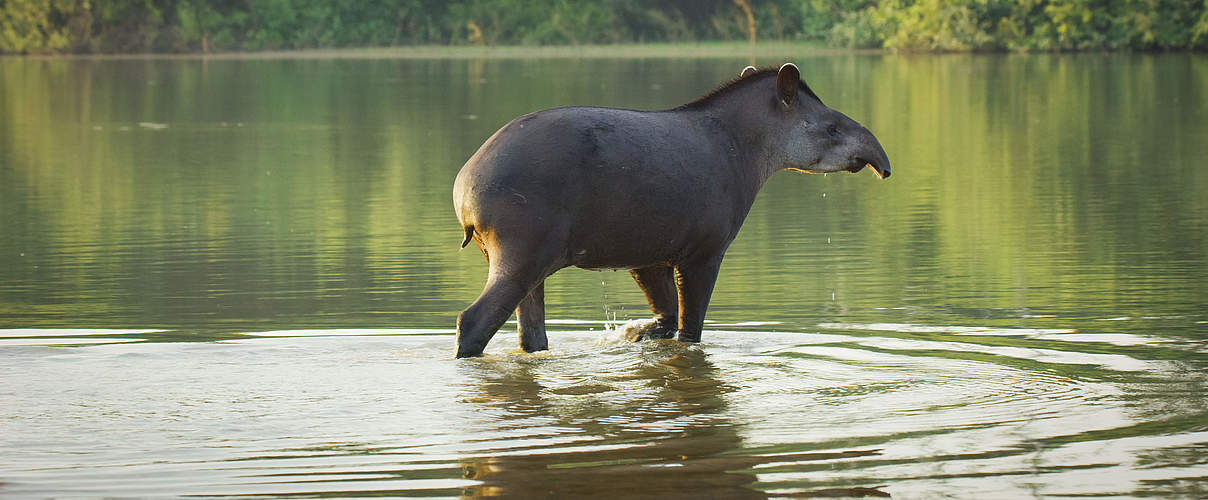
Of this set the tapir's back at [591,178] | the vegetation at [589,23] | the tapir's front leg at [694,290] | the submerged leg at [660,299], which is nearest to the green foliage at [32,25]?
the vegetation at [589,23]

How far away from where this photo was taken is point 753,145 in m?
10.3

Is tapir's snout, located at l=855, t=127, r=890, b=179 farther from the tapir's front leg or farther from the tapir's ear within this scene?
the tapir's front leg

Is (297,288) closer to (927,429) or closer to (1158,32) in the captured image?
(927,429)

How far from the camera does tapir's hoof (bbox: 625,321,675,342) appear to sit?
10430mm

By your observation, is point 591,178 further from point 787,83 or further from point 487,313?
point 787,83

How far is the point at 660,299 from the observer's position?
416 inches

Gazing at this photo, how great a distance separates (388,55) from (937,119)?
4933cm

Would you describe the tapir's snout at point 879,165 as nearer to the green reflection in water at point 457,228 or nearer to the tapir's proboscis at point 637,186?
the tapir's proboscis at point 637,186

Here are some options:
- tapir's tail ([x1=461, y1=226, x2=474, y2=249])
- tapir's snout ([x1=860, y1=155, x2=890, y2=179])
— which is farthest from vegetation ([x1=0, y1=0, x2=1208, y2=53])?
tapir's tail ([x1=461, y1=226, x2=474, y2=249])

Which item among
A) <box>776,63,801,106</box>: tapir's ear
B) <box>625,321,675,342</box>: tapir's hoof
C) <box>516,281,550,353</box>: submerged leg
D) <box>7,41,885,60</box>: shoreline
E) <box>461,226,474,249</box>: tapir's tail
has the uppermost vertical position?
<box>7,41,885,60</box>: shoreline

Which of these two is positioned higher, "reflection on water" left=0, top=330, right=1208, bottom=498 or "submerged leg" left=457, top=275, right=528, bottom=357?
"submerged leg" left=457, top=275, right=528, bottom=357

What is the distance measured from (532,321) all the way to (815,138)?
2.01 metres

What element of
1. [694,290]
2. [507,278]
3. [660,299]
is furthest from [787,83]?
[507,278]

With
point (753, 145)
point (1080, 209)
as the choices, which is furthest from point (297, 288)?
point (1080, 209)
